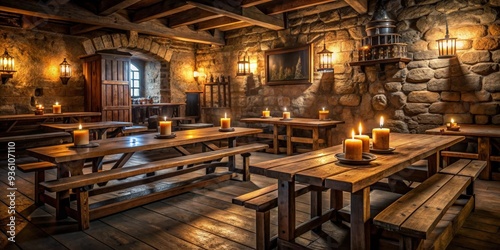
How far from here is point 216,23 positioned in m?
6.39

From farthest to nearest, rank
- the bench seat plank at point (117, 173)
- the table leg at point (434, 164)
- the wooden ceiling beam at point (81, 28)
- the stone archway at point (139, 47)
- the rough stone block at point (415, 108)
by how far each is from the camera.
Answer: the stone archway at point (139, 47), the wooden ceiling beam at point (81, 28), the rough stone block at point (415, 108), the table leg at point (434, 164), the bench seat plank at point (117, 173)

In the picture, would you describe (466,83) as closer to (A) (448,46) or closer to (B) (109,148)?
(A) (448,46)

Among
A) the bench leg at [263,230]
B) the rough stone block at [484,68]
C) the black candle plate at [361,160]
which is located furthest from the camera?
the rough stone block at [484,68]

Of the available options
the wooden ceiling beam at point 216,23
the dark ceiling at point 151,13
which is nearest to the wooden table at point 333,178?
the dark ceiling at point 151,13

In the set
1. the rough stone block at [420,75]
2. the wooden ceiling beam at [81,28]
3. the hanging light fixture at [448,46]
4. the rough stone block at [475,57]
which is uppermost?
the wooden ceiling beam at [81,28]

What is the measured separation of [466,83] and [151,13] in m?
4.71

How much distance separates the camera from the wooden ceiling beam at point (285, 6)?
16.7ft

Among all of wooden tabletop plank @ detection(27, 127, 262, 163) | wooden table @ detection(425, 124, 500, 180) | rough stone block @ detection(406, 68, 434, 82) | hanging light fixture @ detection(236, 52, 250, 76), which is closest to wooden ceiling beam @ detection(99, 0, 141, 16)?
wooden tabletop plank @ detection(27, 127, 262, 163)

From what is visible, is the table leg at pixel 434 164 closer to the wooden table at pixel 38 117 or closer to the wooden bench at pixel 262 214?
the wooden bench at pixel 262 214

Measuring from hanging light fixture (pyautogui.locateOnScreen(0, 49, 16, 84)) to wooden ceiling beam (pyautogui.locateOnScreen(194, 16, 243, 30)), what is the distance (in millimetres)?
3251

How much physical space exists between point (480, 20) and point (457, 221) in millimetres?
3198

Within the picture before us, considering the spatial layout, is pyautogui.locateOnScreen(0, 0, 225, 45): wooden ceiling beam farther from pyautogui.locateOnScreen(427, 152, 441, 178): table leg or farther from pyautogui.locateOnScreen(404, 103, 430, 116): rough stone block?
pyautogui.locateOnScreen(427, 152, 441, 178): table leg

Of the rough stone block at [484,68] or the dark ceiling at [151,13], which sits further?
the dark ceiling at [151,13]

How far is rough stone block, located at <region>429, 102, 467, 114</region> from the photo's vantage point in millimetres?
4480
